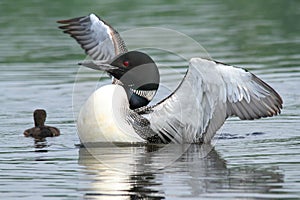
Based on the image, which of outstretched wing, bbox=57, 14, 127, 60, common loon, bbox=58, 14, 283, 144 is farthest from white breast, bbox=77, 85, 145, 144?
outstretched wing, bbox=57, 14, 127, 60

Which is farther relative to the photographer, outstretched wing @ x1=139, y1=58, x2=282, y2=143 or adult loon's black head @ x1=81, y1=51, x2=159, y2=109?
adult loon's black head @ x1=81, y1=51, x2=159, y2=109

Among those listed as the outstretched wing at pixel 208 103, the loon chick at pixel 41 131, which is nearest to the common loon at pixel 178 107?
the outstretched wing at pixel 208 103

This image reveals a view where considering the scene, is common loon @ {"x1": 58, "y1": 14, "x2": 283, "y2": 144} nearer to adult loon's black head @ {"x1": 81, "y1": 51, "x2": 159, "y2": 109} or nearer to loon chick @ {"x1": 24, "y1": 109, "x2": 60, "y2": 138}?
adult loon's black head @ {"x1": 81, "y1": 51, "x2": 159, "y2": 109}

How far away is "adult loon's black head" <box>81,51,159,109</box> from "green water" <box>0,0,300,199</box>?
82 centimetres

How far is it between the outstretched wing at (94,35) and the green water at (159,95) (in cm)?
84

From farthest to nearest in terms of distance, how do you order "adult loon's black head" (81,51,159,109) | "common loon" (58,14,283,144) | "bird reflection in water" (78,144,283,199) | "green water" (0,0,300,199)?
"adult loon's black head" (81,51,159,109) < "common loon" (58,14,283,144) < "green water" (0,0,300,199) < "bird reflection in water" (78,144,283,199)

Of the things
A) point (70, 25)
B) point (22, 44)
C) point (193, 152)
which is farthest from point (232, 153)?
point (22, 44)

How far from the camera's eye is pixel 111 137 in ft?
36.4

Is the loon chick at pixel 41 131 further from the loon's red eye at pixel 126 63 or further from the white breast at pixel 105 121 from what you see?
the loon's red eye at pixel 126 63

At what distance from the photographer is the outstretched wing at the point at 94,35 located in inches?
522

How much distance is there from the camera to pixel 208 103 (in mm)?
11078

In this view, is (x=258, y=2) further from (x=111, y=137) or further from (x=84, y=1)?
(x=111, y=137)

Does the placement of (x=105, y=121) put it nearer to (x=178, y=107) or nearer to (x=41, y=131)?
(x=178, y=107)

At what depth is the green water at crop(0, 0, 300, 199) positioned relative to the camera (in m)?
8.85
